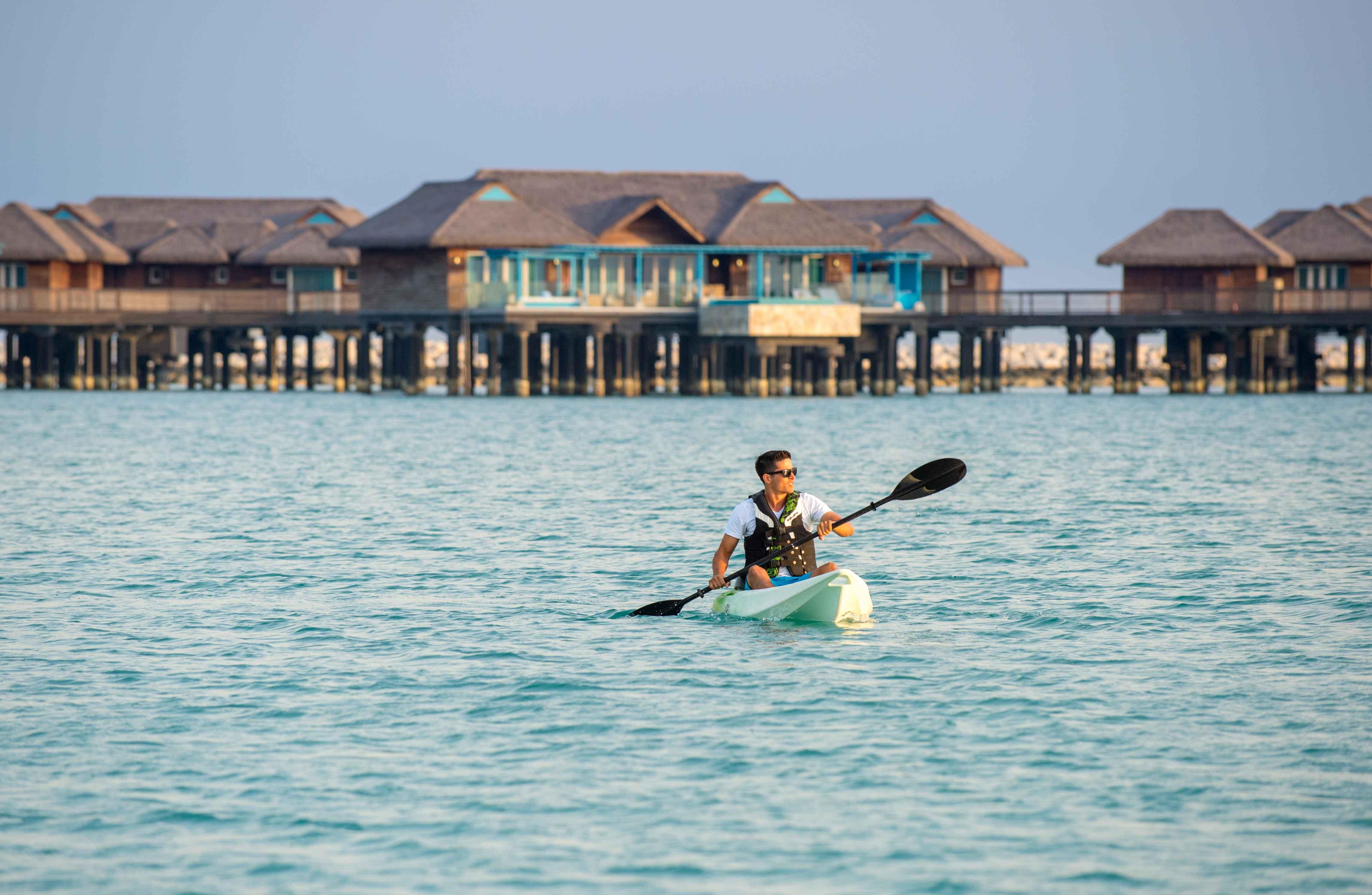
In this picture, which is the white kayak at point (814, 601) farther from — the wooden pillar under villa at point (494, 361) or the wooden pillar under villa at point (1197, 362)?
the wooden pillar under villa at point (1197, 362)

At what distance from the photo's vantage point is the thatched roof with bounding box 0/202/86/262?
6288cm

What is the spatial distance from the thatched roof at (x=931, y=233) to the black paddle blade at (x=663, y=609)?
49.5 m

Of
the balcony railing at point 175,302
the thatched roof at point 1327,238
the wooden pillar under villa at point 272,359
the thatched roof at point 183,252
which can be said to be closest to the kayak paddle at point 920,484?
the balcony railing at point 175,302

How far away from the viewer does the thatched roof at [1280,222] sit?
69.5 meters

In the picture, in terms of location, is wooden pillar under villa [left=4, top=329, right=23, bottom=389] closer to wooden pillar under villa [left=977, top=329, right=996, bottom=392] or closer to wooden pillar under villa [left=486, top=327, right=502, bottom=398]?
wooden pillar under villa [left=486, top=327, right=502, bottom=398]

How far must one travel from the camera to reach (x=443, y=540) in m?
22.4

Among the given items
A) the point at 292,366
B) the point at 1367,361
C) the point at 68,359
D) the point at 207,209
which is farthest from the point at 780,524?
the point at 207,209

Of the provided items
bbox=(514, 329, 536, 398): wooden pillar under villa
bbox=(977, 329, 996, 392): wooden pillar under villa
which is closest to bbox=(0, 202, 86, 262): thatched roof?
bbox=(514, 329, 536, 398): wooden pillar under villa

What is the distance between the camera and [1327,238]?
66.9 metres

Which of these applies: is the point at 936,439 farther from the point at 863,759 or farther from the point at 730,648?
the point at 863,759

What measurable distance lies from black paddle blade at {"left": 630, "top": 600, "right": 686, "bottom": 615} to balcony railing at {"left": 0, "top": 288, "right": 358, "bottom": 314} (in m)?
49.6

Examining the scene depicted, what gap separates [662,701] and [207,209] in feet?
226

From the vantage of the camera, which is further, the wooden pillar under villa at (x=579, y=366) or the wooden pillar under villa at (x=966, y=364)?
the wooden pillar under villa at (x=966, y=364)

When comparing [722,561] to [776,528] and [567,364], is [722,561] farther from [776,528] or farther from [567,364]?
[567,364]
